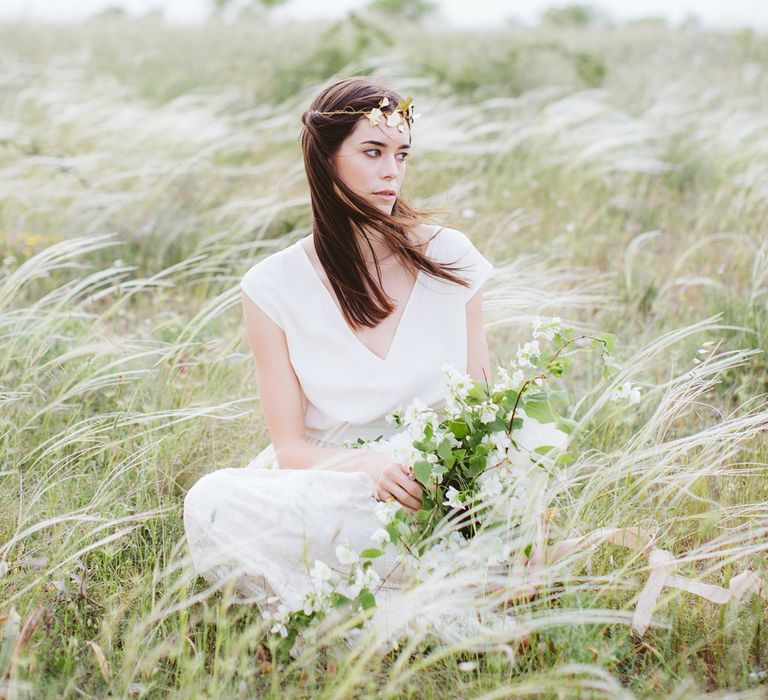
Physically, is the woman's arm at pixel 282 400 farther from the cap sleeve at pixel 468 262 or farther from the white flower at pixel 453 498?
the cap sleeve at pixel 468 262

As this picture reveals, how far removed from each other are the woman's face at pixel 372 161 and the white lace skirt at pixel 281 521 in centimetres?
86

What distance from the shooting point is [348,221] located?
8.64ft

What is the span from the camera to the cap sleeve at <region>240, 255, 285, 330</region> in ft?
8.40

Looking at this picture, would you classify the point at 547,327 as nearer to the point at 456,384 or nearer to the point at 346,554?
the point at 456,384

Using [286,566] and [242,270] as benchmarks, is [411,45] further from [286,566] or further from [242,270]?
[286,566]

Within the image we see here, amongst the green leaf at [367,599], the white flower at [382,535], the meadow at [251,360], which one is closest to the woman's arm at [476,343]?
the meadow at [251,360]

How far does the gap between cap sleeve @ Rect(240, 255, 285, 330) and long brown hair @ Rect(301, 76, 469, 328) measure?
0.17 m

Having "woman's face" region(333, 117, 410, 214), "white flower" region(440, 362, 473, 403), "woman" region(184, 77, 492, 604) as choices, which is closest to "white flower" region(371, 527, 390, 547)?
"white flower" region(440, 362, 473, 403)

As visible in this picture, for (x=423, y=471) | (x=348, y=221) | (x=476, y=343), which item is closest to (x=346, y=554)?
(x=423, y=471)

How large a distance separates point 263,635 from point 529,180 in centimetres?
375

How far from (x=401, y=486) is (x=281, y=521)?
34 cm

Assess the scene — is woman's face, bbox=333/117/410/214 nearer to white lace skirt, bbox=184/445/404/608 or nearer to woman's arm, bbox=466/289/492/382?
woman's arm, bbox=466/289/492/382

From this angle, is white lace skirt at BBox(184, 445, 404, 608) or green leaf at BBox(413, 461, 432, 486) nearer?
green leaf at BBox(413, 461, 432, 486)

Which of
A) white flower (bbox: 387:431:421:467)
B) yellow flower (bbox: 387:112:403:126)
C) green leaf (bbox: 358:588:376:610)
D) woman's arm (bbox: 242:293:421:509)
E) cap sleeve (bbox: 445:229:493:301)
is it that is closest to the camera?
green leaf (bbox: 358:588:376:610)
